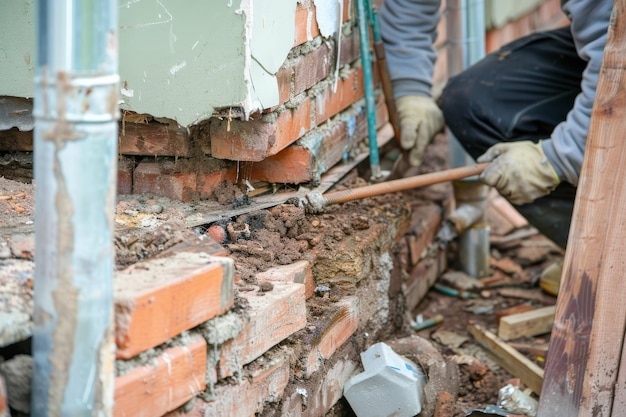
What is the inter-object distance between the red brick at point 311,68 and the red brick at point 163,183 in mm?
411

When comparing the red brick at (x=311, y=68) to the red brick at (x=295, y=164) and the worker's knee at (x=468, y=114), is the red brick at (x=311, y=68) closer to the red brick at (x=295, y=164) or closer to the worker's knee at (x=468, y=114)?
the red brick at (x=295, y=164)

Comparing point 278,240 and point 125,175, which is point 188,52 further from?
point 278,240

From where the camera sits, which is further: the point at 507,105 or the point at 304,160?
the point at 507,105

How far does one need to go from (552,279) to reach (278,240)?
1603mm

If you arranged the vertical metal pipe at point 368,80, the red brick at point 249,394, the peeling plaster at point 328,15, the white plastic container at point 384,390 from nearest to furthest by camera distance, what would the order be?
the red brick at point 249,394, the white plastic container at point 384,390, the peeling plaster at point 328,15, the vertical metal pipe at point 368,80

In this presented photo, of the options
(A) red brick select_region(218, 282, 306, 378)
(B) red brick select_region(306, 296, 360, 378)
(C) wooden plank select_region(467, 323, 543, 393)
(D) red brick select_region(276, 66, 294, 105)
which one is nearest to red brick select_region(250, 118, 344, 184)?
(D) red brick select_region(276, 66, 294, 105)

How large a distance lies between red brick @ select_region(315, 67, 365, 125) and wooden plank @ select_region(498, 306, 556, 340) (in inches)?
40.0

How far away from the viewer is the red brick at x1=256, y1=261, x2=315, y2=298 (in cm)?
200

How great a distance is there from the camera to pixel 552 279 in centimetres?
334

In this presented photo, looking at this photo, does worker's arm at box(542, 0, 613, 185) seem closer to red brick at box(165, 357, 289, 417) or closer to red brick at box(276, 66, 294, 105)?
red brick at box(276, 66, 294, 105)

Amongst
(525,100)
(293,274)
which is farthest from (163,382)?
(525,100)

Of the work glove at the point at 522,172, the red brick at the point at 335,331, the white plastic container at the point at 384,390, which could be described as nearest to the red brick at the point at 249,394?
the red brick at the point at 335,331

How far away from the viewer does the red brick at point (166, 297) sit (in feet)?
4.66

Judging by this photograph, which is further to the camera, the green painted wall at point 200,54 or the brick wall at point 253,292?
the green painted wall at point 200,54
